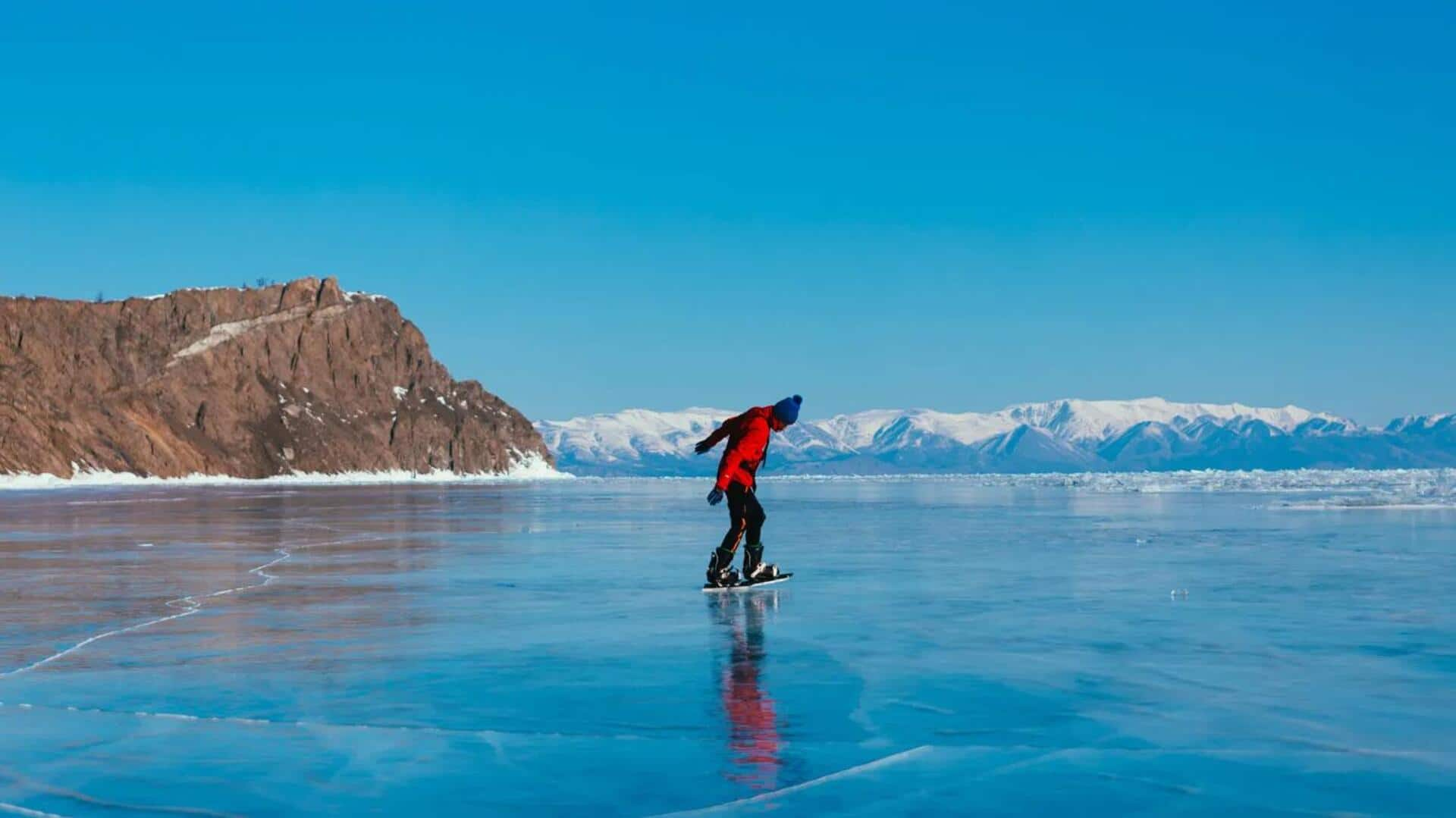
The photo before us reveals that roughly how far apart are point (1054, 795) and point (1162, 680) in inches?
127

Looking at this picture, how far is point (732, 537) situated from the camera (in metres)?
16.0

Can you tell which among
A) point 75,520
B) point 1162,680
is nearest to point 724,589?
point 1162,680

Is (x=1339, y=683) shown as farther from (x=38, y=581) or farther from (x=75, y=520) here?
(x=75, y=520)

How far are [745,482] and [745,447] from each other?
1.33 ft

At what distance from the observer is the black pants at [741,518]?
52.2ft

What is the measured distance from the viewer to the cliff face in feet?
420

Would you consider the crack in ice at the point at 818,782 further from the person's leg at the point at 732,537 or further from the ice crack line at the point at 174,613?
the person's leg at the point at 732,537

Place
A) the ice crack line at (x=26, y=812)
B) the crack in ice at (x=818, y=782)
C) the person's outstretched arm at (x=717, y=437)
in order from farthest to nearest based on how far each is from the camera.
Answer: the person's outstretched arm at (x=717, y=437), the crack in ice at (x=818, y=782), the ice crack line at (x=26, y=812)

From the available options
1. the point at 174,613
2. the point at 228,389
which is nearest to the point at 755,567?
the point at 174,613

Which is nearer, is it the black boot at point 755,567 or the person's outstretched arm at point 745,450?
the person's outstretched arm at point 745,450

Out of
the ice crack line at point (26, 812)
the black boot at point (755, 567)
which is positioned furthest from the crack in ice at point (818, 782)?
the black boot at point (755, 567)

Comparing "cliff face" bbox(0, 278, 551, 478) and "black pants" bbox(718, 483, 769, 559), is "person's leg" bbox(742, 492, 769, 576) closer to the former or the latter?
"black pants" bbox(718, 483, 769, 559)

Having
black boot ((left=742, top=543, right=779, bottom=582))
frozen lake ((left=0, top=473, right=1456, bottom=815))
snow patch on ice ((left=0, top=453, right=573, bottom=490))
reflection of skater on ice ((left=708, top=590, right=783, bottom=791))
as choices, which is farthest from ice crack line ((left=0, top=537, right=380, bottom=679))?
snow patch on ice ((left=0, top=453, right=573, bottom=490))

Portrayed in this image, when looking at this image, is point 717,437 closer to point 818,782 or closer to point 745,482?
point 745,482
